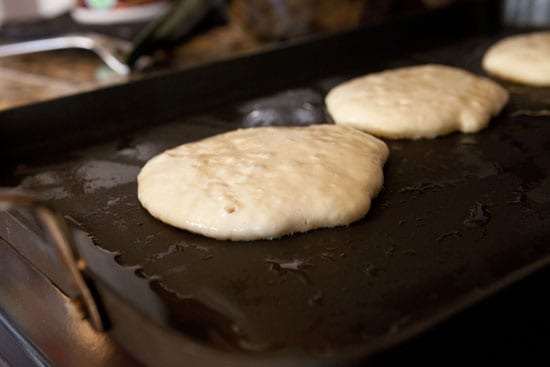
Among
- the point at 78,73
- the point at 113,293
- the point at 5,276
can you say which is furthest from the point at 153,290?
the point at 78,73

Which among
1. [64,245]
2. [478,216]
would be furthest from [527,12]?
[64,245]

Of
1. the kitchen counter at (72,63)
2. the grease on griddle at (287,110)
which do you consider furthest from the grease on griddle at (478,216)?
the kitchen counter at (72,63)

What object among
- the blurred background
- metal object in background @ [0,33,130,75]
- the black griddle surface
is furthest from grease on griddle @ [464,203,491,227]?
metal object in background @ [0,33,130,75]

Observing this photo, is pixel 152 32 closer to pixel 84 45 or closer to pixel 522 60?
pixel 84 45

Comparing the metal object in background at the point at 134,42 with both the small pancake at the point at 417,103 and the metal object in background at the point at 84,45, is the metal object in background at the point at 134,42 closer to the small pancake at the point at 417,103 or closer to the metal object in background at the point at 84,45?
the metal object in background at the point at 84,45

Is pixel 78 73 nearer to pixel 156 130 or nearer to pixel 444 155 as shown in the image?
pixel 156 130

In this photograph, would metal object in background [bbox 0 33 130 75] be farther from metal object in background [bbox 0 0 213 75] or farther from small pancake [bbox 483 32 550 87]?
small pancake [bbox 483 32 550 87]
